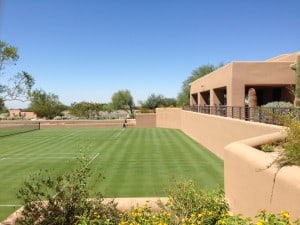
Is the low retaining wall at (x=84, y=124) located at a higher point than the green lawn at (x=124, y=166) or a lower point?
higher

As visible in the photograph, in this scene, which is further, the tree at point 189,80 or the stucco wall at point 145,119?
the tree at point 189,80

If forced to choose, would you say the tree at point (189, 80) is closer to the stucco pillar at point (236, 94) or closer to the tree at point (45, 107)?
the tree at point (45, 107)

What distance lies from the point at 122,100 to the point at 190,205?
13743cm

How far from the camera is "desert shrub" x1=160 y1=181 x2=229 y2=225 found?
8117 millimetres

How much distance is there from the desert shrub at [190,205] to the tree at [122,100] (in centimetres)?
13525

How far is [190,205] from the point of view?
27.5ft

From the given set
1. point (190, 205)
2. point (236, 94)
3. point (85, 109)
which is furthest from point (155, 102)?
point (190, 205)

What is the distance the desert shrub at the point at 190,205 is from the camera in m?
8.12

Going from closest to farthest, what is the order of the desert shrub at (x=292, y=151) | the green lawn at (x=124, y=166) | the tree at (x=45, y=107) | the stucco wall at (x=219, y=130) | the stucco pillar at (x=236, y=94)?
the desert shrub at (x=292, y=151) < the green lawn at (x=124, y=166) < the stucco wall at (x=219, y=130) < the stucco pillar at (x=236, y=94) < the tree at (x=45, y=107)

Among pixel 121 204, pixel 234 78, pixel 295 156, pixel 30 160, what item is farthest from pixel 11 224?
pixel 234 78

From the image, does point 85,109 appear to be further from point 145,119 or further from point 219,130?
point 219,130

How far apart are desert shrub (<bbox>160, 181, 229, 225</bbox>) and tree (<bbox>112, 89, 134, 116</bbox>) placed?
13525cm

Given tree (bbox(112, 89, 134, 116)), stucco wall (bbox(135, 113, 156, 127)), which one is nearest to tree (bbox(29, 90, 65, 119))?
tree (bbox(112, 89, 134, 116))

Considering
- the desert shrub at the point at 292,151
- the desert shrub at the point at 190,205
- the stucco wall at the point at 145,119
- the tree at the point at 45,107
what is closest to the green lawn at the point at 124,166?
the desert shrub at the point at 190,205
